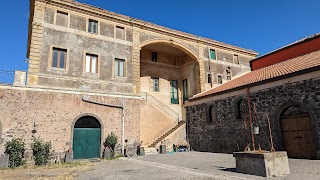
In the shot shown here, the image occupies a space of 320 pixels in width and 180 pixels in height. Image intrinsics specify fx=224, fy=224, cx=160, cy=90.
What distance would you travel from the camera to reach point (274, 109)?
11453 mm

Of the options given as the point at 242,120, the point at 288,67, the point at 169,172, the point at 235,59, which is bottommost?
the point at 169,172

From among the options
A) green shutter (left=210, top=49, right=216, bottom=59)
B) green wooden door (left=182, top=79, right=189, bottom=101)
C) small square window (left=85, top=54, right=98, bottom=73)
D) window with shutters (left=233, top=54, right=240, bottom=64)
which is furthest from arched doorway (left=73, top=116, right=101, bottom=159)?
window with shutters (left=233, top=54, right=240, bottom=64)

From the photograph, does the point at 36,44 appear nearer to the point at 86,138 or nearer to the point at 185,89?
the point at 86,138

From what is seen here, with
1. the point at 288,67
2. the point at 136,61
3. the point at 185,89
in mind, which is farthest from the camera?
the point at 185,89

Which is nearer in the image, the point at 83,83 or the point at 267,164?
the point at 267,164

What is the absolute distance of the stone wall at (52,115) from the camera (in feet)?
42.4

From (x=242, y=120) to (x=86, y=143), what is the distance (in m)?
10.2

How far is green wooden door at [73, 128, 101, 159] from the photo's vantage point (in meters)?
14.7

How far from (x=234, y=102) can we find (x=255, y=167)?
291 inches

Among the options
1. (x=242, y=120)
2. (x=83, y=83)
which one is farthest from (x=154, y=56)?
(x=242, y=120)

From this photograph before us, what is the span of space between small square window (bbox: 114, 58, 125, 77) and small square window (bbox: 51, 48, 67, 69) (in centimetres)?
365

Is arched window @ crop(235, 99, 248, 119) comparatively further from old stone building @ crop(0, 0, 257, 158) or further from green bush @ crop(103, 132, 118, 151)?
green bush @ crop(103, 132, 118, 151)

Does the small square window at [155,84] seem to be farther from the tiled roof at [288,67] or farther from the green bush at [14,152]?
the green bush at [14,152]

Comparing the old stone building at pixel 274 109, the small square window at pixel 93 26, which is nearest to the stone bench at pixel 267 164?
the old stone building at pixel 274 109
